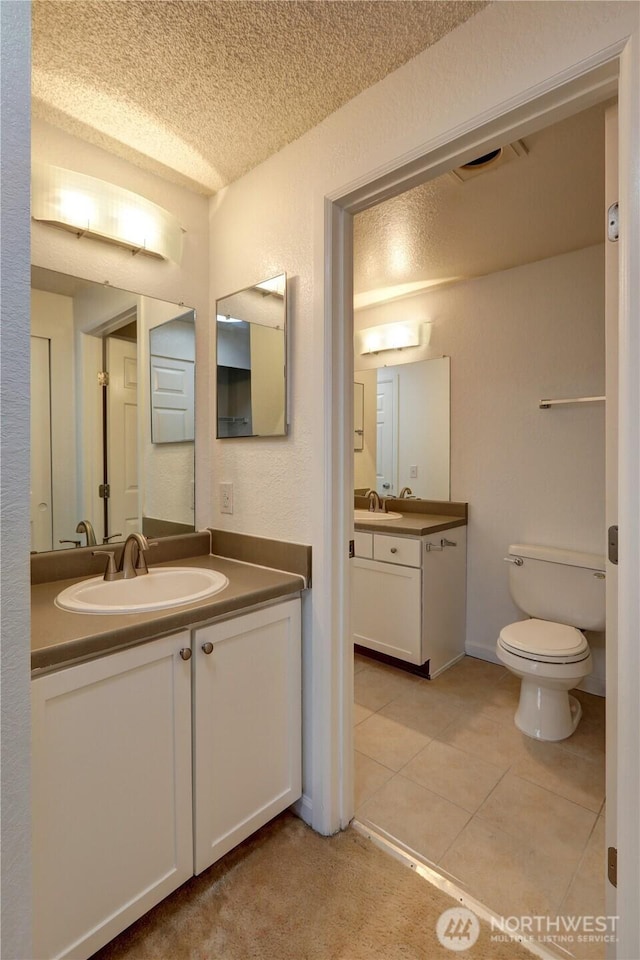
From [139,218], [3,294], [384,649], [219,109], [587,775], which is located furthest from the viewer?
[384,649]

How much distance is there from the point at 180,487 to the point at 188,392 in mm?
389

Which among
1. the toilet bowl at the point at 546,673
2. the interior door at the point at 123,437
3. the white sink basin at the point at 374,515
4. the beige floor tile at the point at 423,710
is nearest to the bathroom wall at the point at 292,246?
the interior door at the point at 123,437

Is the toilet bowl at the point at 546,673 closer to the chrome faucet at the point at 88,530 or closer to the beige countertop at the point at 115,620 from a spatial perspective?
the beige countertop at the point at 115,620

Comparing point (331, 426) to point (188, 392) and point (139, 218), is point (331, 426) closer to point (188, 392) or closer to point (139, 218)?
point (188, 392)

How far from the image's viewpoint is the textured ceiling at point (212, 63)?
1103 mm

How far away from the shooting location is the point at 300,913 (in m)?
1.20

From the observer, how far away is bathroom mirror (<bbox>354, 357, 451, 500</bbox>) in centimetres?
291

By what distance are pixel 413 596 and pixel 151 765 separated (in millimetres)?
1603

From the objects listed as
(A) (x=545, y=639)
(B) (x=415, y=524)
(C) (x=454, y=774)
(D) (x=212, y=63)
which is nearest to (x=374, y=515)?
(B) (x=415, y=524)

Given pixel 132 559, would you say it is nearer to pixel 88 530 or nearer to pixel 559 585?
pixel 88 530

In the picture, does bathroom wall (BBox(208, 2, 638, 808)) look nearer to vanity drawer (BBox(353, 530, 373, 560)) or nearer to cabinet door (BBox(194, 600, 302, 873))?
cabinet door (BBox(194, 600, 302, 873))

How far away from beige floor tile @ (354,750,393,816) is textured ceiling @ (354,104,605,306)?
2.31 metres

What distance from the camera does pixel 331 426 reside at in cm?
144

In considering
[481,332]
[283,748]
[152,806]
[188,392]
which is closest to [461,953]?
[283,748]
